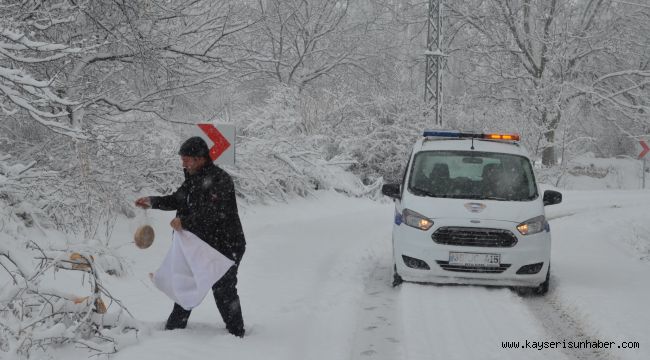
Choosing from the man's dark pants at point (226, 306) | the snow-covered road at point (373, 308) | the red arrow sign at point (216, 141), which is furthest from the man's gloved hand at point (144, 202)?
the red arrow sign at point (216, 141)

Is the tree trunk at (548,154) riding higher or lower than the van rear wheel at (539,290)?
lower

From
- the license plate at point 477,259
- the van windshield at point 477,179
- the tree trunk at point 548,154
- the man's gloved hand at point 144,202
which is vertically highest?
the man's gloved hand at point 144,202

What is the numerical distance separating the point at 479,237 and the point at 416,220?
2.57 feet

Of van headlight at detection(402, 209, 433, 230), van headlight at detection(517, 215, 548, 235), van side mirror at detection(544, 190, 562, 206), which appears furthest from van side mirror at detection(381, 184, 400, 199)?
van side mirror at detection(544, 190, 562, 206)

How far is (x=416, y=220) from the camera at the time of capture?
26.9 feet

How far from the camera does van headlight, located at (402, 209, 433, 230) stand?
808 cm

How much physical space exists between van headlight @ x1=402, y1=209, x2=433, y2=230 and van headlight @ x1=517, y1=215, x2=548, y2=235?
1077 mm

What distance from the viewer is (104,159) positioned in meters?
10.4

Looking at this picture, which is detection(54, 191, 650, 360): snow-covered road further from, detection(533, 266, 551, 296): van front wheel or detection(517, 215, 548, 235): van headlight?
detection(517, 215, 548, 235): van headlight

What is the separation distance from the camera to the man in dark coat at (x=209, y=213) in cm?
575

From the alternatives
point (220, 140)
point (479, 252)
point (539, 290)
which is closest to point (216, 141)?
point (220, 140)

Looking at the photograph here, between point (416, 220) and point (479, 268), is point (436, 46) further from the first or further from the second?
point (479, 268)

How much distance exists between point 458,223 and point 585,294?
1.74 m

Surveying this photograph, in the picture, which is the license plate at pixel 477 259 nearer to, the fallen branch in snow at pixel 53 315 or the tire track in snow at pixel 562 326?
the tire track in snow at pixel 562 326
